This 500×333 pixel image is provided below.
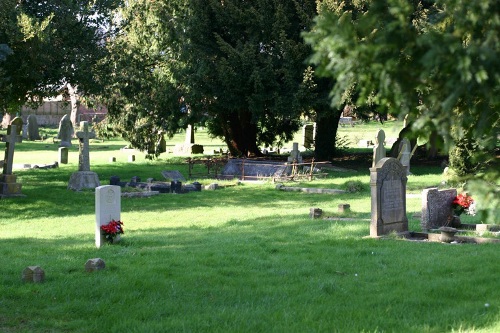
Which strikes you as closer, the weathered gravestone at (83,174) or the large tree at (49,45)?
the large tree at (49,45)

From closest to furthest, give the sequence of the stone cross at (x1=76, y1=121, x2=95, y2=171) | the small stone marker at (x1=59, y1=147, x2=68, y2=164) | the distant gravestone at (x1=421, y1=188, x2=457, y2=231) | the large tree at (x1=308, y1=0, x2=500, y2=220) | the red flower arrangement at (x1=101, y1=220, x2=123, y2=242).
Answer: the large tree at (x1=308, y1=0, x2=500, y2=220)
the red flower arrangement at (x1=101, y1=220, x2=123, y2=242)
the distant gravestone at (x1=421, y1=188, x2=457, y2=231)
the stone cross at (x1=76, y1=121, x2=95, y2=171)
the small stone marker at (x1=59, y1=147, x2=68, y2=164)

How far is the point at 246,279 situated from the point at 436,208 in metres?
6.31

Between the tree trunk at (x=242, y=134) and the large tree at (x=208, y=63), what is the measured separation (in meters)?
0.47

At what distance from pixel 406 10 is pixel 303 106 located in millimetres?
25142

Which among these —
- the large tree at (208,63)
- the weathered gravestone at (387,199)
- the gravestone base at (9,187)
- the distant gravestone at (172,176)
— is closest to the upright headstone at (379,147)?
the large tree at (208,63)

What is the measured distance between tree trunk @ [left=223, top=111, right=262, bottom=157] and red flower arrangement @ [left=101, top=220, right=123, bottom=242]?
22316mm

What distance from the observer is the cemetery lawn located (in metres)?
7.61

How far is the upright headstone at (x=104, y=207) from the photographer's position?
42.7ft

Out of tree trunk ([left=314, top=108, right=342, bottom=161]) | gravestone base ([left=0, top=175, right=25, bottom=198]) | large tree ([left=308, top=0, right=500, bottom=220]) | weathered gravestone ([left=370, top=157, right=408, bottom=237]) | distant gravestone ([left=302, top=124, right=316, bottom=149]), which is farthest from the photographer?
distant gravestone ([left=302, top=124, right=316, bottom=149])

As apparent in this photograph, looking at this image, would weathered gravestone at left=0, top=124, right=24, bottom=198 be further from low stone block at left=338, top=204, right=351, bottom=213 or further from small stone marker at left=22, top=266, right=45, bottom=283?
small stone marker at left=22, top=266, right=45, bottom=283

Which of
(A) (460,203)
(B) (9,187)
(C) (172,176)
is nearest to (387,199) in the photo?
(A) (460,203)

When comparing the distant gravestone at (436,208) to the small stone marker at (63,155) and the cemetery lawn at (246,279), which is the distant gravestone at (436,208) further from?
the small stone marker at (63,155)

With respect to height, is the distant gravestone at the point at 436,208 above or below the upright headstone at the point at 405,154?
below

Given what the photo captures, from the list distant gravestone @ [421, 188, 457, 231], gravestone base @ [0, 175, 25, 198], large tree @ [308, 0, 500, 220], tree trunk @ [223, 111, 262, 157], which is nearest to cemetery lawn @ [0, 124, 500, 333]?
distant gravestone @ [421, 188, 457, 231]
